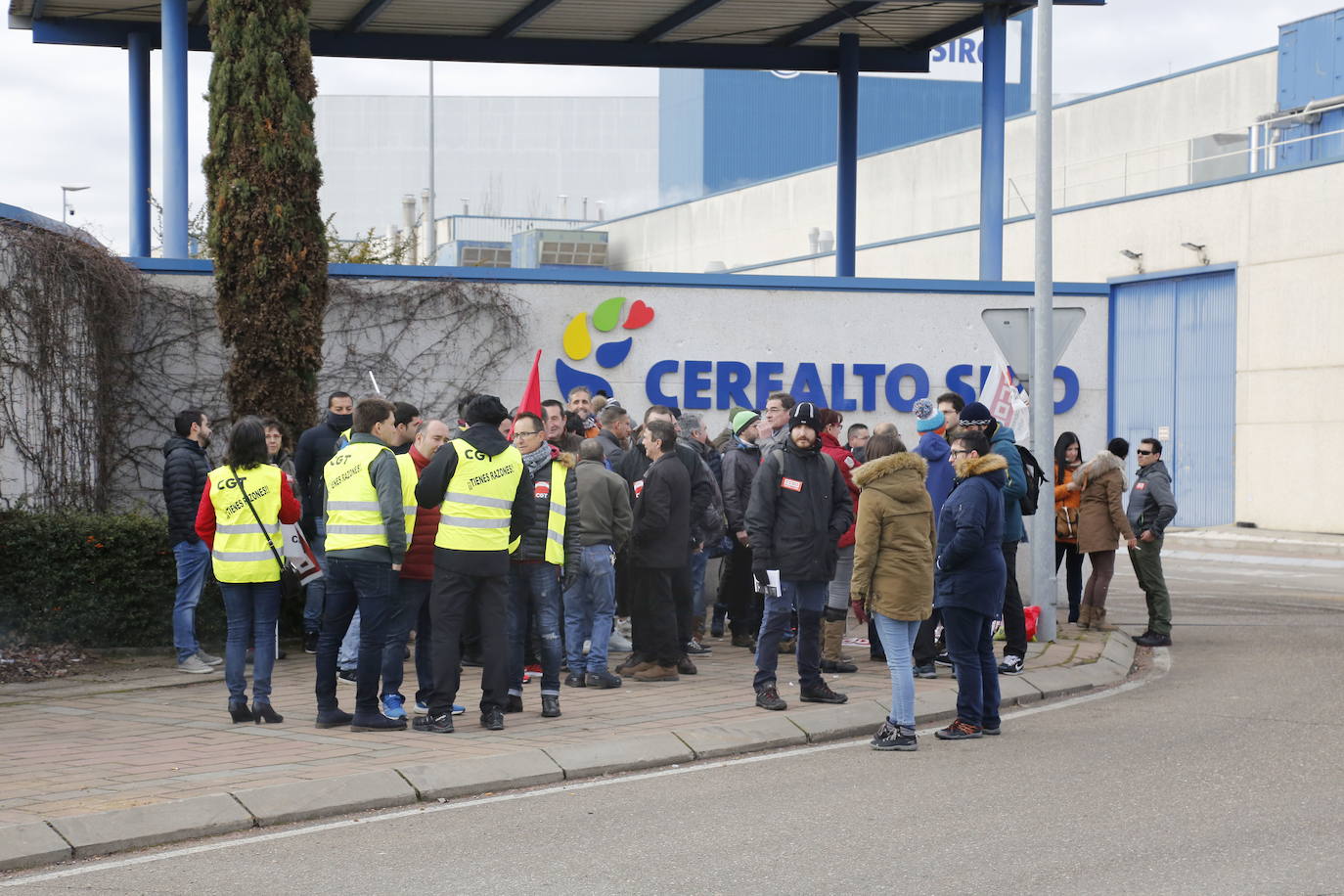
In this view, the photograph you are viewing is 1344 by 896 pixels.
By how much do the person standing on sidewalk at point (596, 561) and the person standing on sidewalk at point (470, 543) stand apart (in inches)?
69.7

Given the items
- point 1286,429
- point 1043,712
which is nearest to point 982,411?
point 1043,712

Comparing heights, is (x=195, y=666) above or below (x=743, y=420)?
below

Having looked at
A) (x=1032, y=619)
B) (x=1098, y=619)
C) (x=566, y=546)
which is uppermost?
(x=566, y=546)

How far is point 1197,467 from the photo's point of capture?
3334 centimetres

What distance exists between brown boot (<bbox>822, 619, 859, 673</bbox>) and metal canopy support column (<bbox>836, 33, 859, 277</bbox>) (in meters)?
9.12

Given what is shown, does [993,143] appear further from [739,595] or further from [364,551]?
[364,551]

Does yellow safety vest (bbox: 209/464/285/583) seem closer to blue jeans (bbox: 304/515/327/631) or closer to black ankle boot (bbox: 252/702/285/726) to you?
black ankle boot (bbox: 252/702/285/726)

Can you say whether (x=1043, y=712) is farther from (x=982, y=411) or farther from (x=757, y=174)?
(x=757, y=174)

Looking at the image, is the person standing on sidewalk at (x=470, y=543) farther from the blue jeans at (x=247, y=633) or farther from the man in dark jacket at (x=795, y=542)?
the man in dark jacket at (x=795, y=542)

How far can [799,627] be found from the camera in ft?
33.7

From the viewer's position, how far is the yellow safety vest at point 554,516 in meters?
10.0

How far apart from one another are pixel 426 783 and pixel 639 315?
8841mm

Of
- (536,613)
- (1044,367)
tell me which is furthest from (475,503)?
(1044,367)

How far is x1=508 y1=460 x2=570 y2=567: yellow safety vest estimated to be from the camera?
10.0m
